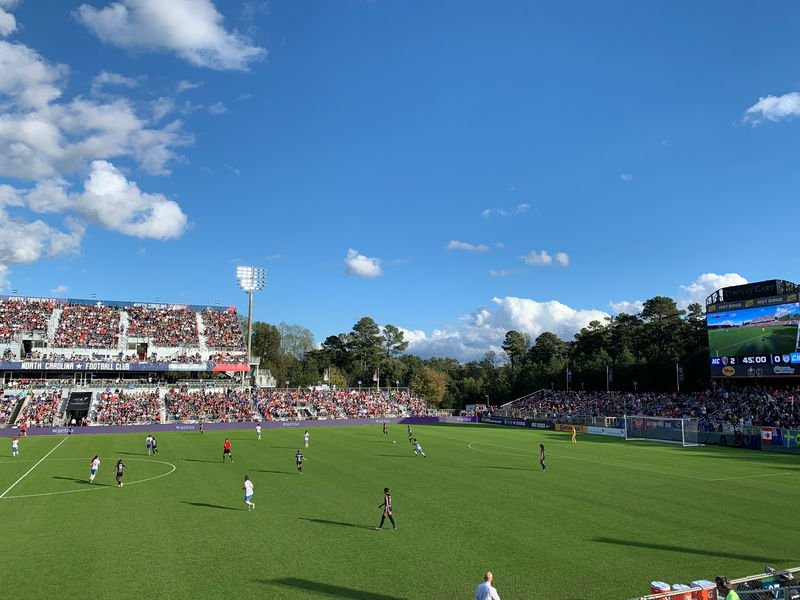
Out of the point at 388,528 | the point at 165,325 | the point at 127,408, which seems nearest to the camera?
the point at 388,528

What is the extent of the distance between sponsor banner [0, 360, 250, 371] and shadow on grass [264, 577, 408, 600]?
211 ft

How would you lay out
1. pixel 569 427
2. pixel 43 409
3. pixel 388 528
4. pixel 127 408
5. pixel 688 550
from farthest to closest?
pixel 127 408, pixel 569 427, pixel 43 409, pixel 388 528, pixel 688 550

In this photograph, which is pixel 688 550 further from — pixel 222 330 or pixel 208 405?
pixel 222 330

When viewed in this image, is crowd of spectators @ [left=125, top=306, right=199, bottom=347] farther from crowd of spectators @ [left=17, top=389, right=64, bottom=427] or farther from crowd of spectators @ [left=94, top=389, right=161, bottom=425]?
crowd of spectators @ [left=17, top=389, right=64, bottom=427]

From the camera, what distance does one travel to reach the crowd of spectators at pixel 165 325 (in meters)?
76.5

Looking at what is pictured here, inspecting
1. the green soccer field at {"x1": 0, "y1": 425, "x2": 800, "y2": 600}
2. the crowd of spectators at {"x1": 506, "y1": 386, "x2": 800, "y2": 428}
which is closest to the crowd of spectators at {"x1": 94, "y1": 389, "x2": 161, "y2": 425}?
the green soccer field at {"x1": 0, "y1": 425, "x2": 800, "y2": 600}

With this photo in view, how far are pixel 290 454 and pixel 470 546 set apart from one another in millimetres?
24599

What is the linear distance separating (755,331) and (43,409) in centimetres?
7268

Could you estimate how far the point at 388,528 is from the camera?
716 inches

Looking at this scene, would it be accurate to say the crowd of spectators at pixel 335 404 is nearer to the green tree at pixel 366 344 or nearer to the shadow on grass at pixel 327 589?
the green tree at pixel 366 344

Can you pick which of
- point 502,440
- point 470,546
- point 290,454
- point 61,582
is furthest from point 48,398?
point 470,546

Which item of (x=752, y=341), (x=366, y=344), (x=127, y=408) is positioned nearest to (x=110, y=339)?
(x=127, y=408)

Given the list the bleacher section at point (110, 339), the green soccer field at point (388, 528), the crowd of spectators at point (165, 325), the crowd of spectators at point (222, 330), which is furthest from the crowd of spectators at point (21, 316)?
the green soccer field at point (388, 528)

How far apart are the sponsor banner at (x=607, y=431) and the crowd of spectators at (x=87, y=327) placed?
6270cm
